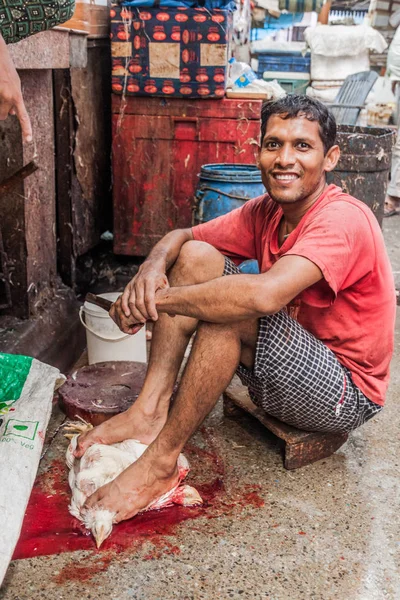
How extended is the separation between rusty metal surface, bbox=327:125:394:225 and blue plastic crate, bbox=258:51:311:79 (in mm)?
10713

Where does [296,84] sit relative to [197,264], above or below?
below

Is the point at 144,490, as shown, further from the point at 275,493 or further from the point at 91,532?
the point at 275,493

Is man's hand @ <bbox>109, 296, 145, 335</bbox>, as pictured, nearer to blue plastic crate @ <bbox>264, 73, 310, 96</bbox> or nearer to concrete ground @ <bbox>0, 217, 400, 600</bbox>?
concrete ground @ <bbox>0, 217, 400, 600</bbox>

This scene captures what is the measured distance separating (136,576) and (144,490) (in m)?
0.31

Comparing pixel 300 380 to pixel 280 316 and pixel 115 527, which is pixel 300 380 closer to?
pixel 280 316

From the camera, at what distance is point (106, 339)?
11.1 feet

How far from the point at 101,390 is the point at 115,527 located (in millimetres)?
929

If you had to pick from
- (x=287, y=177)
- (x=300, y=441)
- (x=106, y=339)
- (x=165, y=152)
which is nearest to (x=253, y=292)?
(x=287, y=177)

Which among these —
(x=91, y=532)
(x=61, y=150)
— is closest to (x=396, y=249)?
(x=61, y=150)

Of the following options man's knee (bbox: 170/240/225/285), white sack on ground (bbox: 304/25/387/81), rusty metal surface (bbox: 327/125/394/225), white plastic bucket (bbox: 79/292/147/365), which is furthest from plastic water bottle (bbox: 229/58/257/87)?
white sack on ground (bbox: 304/25/387/81)

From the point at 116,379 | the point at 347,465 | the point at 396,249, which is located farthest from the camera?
the point at 396,249

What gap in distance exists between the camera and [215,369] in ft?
7.32

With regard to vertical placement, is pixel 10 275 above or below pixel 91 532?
above

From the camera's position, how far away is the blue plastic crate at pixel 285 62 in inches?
571
